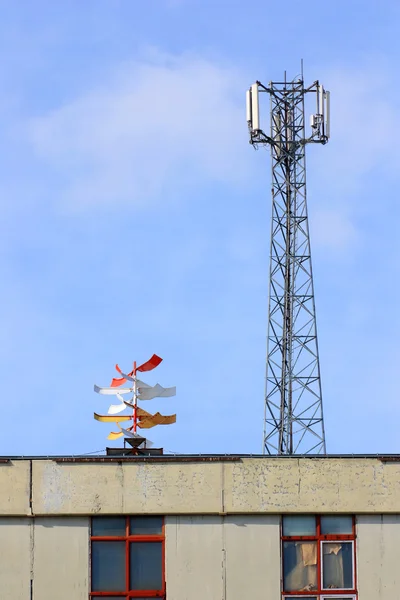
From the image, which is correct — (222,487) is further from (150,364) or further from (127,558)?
(150,364)

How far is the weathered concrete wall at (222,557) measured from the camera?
1379 inches

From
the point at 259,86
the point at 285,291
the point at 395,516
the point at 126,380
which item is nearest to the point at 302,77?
the point at 259,86

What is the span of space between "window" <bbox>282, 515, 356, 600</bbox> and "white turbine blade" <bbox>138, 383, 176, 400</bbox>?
7186 mm

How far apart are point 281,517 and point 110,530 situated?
4.00 metres

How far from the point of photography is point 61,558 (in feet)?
116

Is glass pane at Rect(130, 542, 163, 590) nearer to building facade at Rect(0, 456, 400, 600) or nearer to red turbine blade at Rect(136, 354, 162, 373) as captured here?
building facade at Rect(0, 456, 400, 600)

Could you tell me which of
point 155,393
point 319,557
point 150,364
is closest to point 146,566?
point 319,557

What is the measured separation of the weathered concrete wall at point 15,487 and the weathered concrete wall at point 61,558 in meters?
0.54

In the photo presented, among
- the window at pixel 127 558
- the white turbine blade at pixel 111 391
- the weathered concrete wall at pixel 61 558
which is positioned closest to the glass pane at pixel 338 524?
the window at pixel 127 558

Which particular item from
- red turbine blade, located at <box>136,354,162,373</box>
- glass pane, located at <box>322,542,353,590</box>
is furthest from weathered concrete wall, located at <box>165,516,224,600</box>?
red turbine blade, located at <box>136,354,162,373</box>

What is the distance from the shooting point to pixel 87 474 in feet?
117

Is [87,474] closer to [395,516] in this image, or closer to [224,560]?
[224,560]

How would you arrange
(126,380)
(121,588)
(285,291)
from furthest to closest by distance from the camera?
(285,291) → (126,380) → (121,588)

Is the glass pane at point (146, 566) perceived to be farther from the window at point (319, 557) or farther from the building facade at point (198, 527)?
the window at point (319, 557)
